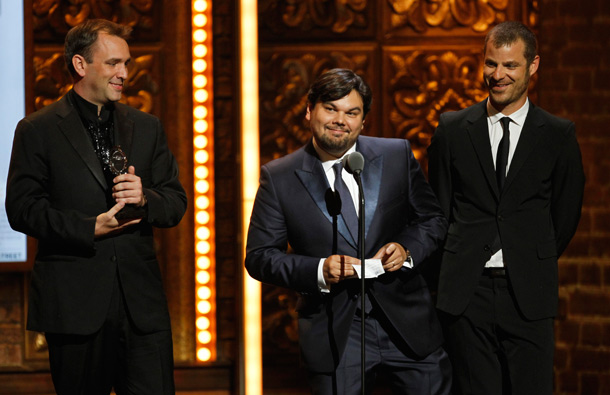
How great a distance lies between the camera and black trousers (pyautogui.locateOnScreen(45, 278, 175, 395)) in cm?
318

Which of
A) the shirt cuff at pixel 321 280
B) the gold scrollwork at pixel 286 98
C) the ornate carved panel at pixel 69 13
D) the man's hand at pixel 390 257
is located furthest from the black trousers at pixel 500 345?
the ornate carved panel at pixel 69 13

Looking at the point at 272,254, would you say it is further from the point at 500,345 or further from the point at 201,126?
the point at 201,126

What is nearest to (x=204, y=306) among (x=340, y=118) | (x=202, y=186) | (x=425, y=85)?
(x=202, y=186)

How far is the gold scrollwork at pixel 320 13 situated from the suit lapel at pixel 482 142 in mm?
1525

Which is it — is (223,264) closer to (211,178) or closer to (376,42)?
(211,178)

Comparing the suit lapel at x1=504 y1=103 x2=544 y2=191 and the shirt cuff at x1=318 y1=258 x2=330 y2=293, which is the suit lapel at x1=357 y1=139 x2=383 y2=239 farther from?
the suit lapel at x1=504 y1=103 x2=544 y2=191

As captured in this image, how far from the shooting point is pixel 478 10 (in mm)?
4832

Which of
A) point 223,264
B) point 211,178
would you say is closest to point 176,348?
point 223,264

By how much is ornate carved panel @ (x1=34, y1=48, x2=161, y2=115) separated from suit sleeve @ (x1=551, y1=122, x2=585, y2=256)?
247 centimetres

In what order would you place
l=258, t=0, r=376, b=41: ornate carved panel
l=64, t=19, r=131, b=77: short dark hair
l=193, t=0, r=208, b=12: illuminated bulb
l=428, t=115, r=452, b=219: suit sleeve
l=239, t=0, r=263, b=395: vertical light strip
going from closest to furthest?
l=64, t=19, r=131, b=77: short dark hair < l=428, t=115, r=452, b=219: suit sleeve < l=239, t=0, r=263, b=395: vertical light strip < l=258, t=0, r=376, b=41: ornate carved panel < l=193, t=0, r=208, b=12: illuminated bulb

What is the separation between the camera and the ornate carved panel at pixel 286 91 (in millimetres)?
4773

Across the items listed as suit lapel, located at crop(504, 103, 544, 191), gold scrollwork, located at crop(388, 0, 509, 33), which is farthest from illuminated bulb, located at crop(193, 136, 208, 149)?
suit lapel, located at crop(504, 103, 544, 191)

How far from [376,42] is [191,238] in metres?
1.59

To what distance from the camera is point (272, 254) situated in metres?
3.17
